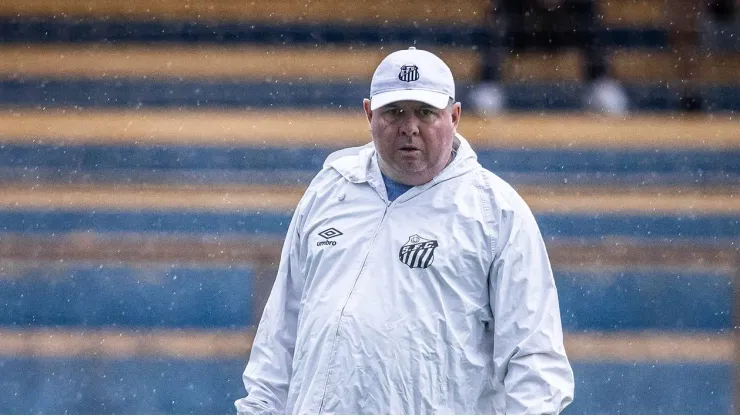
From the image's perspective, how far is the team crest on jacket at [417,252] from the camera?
5.17 feet

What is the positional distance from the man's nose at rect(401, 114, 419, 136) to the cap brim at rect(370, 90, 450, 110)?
3 cm

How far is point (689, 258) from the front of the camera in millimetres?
3391

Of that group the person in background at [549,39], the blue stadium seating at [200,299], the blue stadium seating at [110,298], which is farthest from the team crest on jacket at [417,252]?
the person in background at [549,39]

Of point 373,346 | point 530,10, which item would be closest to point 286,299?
point 373,346

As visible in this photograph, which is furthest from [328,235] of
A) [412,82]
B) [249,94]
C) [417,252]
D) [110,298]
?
[249,94]

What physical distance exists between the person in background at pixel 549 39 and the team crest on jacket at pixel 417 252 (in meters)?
2.75

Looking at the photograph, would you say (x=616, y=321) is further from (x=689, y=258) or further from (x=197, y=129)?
(x=197, y=129)

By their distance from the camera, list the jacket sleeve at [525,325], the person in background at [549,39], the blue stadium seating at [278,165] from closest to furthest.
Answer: the jacket sleeve at [525,325], the blue stadium seating at [278,165], the person in background at [549,39]

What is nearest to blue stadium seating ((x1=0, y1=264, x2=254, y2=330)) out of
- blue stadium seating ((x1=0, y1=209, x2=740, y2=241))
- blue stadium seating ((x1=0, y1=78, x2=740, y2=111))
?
blue stadium seating ((x1=0, y1=209, x2=740, y2=241))

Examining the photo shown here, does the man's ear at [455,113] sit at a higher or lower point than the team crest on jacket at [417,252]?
higher

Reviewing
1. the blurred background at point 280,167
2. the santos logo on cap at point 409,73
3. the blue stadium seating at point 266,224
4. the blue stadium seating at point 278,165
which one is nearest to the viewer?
the santos logo on cap at point 409,73

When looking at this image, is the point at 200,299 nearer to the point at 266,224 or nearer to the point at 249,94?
the point at 266,224

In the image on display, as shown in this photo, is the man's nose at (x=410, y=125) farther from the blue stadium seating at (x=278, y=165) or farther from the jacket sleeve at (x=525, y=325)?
the blue stadium seating at (x=278, y=165)

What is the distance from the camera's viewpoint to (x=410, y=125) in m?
1.59
